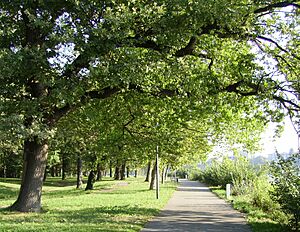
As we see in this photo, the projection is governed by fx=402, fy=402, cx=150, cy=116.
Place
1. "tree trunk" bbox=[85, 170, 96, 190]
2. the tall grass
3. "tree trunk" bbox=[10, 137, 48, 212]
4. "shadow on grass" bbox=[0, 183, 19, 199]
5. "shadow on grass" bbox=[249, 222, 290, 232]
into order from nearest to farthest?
1. "shadow on grass" bbox=[249, 222, 290, 232]
2. the tall grass
3. "tree trunk" bbox=[10, 137, 48, 212]
4. "shadow on grass" bbox=[0, 183, 19, 199]
5. "tree trunk" bbox=[85, 170, 96, 190]

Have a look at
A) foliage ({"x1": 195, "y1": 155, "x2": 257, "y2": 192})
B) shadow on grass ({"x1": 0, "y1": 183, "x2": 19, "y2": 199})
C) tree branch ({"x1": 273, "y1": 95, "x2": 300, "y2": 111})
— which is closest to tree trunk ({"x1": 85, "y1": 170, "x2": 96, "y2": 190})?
shadow on grass ({"x1": 0, "y1": 183, "x2": 19, "y2": 199})

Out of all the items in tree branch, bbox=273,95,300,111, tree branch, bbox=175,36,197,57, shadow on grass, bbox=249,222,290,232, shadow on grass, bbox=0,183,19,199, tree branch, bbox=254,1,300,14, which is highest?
tree branch, bbox=254,1,300,14

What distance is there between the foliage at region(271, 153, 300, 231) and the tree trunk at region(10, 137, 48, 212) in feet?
27.1

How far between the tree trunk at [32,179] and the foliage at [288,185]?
8.26 m

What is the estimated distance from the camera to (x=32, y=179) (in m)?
14.7

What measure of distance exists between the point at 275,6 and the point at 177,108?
5.27m

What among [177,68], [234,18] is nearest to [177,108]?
[177,68]

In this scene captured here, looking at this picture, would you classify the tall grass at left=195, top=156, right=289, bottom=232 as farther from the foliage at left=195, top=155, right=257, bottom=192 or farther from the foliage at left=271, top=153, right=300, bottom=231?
the foliage at left=271, top=153, right=300, bottom=231

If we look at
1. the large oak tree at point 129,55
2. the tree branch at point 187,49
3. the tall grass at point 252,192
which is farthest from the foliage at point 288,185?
the tree branch at point 187,49

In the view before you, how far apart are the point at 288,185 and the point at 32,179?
8868 mm

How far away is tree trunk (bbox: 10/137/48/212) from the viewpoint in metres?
14.6

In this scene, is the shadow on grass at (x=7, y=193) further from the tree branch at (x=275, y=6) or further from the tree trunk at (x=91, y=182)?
the tree branch at (x=275, y=6)

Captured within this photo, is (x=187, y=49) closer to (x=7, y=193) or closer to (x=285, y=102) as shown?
(x=285, y=102)

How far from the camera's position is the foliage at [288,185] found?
10.9m
